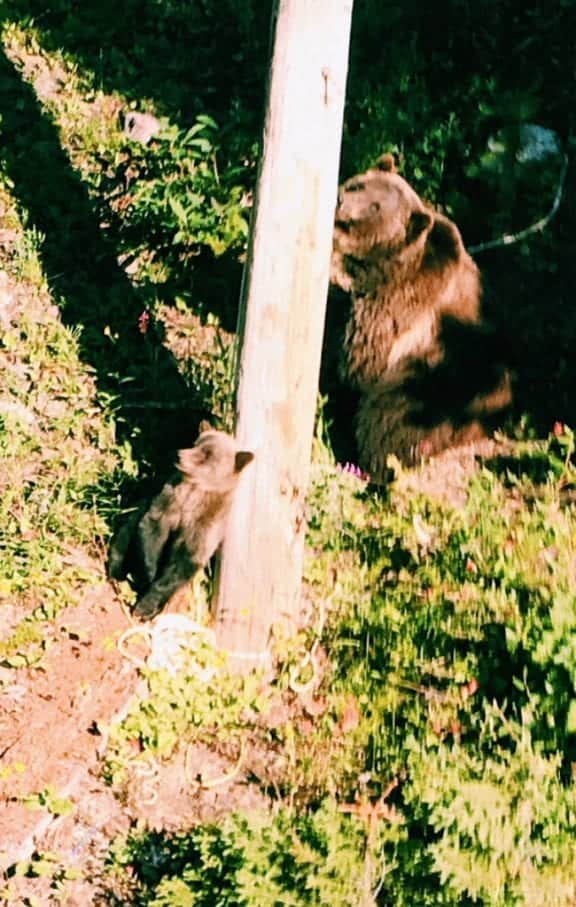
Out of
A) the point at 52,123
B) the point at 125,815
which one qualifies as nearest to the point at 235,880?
the point at 125,815

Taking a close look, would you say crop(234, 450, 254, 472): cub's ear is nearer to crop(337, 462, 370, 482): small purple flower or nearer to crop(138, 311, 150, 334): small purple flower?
crop(337, 462, 370, 482): small purple flower

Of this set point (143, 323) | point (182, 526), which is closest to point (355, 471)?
point (182, 526)

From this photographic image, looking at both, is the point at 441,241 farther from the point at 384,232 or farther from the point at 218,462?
the point at 218,462

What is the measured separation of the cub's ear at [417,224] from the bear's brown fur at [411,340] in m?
0.06

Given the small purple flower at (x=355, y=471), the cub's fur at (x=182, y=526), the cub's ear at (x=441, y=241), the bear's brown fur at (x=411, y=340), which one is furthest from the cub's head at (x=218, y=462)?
the cub's ear at (x=441, y=241)

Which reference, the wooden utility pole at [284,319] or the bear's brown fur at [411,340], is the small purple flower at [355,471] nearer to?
the bear's brown fur at [411,340]

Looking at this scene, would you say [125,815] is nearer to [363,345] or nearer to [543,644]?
[543,644]

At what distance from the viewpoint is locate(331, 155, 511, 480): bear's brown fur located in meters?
5.35

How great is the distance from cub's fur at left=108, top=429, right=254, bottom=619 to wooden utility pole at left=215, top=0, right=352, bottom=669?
0.27 ft

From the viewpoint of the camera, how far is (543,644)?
3848mm

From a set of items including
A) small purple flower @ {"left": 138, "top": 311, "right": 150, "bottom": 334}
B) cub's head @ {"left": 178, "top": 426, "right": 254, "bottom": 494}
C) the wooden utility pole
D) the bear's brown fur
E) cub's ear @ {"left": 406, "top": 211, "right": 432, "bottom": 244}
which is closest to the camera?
the wooden utility pole

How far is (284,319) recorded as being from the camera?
4039 millimetres

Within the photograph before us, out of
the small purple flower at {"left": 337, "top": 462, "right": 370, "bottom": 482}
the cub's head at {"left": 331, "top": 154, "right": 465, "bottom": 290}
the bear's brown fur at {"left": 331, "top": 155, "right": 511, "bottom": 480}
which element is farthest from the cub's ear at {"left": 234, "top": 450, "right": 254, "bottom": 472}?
the cub's head at {"left": 331, "top": 154, "right": 465, "bottom": 290}

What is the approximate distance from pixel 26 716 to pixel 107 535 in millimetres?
949
